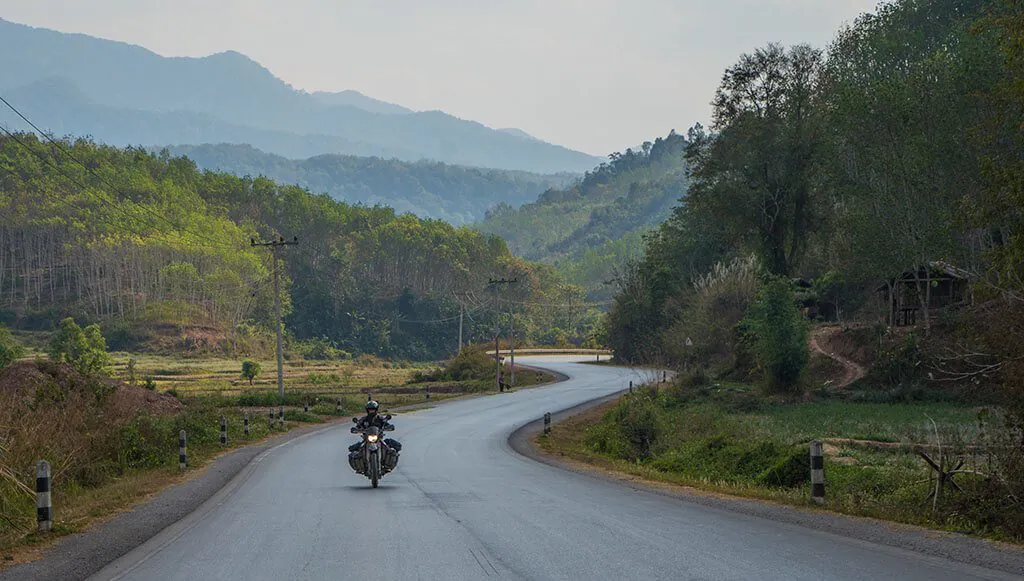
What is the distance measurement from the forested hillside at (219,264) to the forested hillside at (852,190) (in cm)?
5929

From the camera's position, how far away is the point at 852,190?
54938 mm

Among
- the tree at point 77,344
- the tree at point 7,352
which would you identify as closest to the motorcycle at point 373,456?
the tree at point 7,352

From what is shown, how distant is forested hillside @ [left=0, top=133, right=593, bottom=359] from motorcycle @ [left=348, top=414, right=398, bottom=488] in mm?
104777

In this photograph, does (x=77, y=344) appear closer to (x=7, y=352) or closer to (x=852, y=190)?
(x=7, y=352)

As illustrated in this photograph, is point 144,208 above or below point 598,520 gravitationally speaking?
above

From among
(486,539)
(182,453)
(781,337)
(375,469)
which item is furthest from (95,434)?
(781,337)

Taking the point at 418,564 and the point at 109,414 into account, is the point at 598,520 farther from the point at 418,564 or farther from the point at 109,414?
the point at 109,414

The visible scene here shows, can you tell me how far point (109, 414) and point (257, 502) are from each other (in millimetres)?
12322

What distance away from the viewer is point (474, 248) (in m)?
168

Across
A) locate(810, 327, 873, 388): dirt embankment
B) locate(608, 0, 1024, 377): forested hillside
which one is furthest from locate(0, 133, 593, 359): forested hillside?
locate(810, 327, 873, 388): dirt embankment

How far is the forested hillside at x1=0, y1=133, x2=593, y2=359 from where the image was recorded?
127438mm

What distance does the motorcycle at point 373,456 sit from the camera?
19844mm

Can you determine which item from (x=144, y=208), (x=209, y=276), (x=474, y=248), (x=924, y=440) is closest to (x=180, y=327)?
(x=209, y=276)

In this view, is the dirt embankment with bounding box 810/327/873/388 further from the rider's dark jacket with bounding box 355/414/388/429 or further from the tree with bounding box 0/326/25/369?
the tree with bounding box 0/326/25/369
